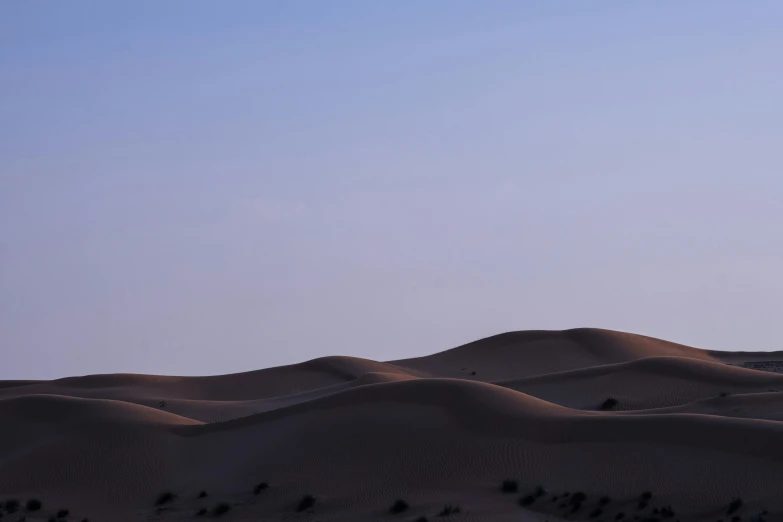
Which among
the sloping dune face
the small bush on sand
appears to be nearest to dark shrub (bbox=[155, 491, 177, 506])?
the sloping dune face

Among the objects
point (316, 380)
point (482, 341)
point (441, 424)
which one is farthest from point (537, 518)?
point (482, 341)

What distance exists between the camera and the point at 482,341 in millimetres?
63375

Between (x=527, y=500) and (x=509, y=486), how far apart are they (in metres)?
1.00

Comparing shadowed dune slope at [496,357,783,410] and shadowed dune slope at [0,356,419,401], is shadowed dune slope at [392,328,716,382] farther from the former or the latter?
shadowed dune slope at [496,357,783,410]

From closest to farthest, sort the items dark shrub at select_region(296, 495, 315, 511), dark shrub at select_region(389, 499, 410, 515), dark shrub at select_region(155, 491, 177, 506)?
dark shrub at select_region(389, 499, 410, 515)
dark shrub at select_region(296, 495, 315, 511)
dark shrub at select_region(155, 491, 177, 506)

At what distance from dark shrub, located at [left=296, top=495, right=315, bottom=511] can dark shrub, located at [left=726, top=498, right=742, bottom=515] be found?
26.0 ft

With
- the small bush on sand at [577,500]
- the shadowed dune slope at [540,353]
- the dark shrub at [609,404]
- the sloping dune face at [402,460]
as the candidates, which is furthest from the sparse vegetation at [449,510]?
the shadowed dune slope at [540,353]

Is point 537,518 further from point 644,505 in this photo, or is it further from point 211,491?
point 211,491

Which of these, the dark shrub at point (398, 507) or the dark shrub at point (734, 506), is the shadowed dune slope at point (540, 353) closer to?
the dark shrub at point (398, 507)

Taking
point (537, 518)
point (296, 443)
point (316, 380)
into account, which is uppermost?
point (316, 380)

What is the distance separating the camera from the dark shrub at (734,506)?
20356 millimetres

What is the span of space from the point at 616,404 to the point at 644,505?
713 inches

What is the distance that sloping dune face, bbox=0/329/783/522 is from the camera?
21906 mm

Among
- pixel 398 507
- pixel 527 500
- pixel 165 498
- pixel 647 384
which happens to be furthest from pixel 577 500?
pixel 647 384
